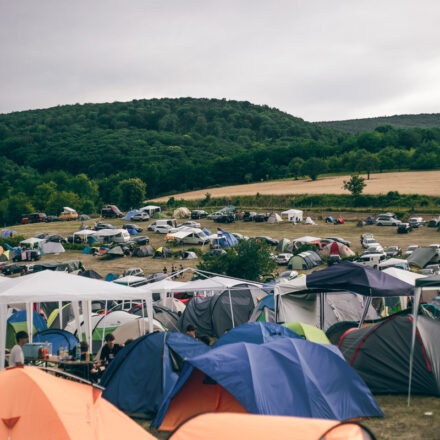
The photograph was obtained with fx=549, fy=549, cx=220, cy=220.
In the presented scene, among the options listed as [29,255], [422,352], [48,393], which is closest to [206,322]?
[422,352]

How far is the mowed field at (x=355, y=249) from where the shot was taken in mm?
8062

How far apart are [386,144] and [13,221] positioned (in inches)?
2699

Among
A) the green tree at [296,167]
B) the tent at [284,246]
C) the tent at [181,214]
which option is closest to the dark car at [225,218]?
the tent at [181,214]

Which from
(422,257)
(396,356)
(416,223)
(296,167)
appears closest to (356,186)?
(416,223)

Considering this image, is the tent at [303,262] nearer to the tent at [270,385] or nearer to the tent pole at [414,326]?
the tent pole at [414,326]

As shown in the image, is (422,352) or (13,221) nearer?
(422,352)

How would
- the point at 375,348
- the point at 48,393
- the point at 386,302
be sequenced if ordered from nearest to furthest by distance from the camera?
1. the point at 48,393
2. the point at 375,348
3. the point at 386,302

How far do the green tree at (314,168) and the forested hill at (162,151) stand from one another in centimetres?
17

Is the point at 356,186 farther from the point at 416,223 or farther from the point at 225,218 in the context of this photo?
the point at 225,218

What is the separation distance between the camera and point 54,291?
10.5 m

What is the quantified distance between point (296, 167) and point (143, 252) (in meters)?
53.0

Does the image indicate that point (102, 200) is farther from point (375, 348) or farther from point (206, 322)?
point (375, 348)

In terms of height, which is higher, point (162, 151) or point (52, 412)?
point (162, 151)

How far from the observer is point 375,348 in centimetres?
999
